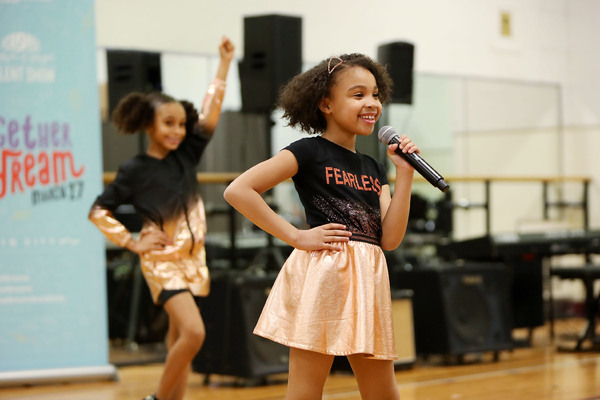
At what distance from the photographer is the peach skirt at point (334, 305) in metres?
1.87

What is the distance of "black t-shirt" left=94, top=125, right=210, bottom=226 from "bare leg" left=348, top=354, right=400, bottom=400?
1.32 meters

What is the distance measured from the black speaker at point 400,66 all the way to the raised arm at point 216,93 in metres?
1.45

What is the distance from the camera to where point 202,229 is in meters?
3.08

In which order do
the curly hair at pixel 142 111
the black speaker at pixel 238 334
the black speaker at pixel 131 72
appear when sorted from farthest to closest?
the black speaker at pixel 131 72 < the black speaker at pixel 238 334 < the curly hair at pixel 142 111

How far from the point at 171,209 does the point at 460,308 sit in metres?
2.12

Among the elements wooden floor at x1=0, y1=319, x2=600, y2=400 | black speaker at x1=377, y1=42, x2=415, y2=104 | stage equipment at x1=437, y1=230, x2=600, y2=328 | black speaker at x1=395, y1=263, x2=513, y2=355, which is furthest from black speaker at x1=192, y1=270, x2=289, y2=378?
stage equipment at x1=437, y1=230, x2=600, y2=328

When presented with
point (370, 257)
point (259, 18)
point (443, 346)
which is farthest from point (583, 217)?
point (370, 257)

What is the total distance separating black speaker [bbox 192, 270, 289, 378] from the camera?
381cm

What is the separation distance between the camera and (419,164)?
1885mm

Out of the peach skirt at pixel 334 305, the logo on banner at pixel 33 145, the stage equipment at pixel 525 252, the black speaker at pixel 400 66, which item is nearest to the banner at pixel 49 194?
the logo on banner at pixel 33 145

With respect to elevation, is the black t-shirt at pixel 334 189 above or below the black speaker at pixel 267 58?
below

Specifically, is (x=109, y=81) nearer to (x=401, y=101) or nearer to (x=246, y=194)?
(x=401, y=101)

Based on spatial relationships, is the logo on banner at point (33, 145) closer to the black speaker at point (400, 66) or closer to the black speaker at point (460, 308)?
the black speaker at point (400, 66)

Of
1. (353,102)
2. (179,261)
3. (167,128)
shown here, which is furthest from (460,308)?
(353,102)
